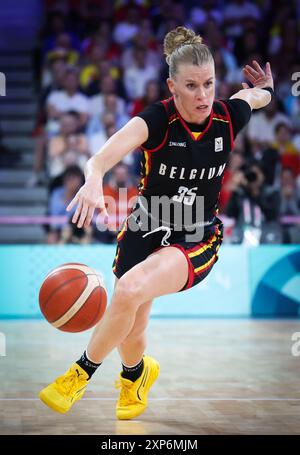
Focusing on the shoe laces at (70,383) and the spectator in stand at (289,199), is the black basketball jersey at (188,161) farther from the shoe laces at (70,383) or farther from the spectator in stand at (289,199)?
the spectator in stand at (289,199)

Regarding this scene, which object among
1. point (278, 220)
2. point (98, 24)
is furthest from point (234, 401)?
point (98, 24)

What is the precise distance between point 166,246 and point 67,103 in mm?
8753

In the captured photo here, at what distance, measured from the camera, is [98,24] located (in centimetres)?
1470

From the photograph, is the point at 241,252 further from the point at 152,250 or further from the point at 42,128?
the point at 152,250

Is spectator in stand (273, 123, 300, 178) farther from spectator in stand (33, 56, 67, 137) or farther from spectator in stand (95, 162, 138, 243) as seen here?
spectator in stand (33, 56, 67, 137)

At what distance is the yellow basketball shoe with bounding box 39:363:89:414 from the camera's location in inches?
186

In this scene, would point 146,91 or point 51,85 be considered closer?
point 146,91

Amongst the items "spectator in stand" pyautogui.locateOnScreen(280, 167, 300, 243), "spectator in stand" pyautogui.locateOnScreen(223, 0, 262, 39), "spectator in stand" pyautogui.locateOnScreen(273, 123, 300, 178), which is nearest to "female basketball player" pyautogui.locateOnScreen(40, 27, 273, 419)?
"spectator in stand" pyautogui.locateOnScreen(280, 167, 300, 243)

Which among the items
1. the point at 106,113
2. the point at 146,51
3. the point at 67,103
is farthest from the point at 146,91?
the point at 67,103

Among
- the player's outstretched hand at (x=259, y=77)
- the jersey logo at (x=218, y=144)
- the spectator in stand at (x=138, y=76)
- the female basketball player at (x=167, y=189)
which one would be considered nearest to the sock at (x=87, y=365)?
the female basketball player at (x=167, y=189)

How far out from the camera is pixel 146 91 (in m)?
13.1

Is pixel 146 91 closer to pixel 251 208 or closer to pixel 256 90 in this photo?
pixel 251 208

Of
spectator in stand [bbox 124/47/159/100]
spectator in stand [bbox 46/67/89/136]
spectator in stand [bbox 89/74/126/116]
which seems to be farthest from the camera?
spectator in stand [bbox 124/47/159/100]

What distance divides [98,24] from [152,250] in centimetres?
1034
